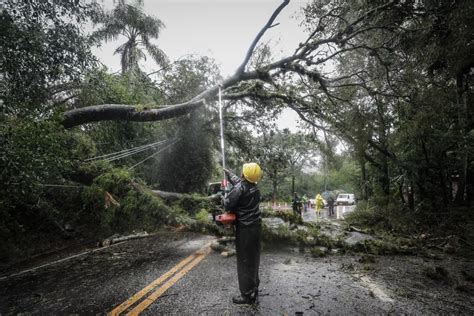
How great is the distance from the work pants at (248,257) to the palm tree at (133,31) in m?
17.3

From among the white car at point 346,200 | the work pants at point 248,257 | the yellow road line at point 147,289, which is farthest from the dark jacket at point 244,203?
the white car at point 346,200

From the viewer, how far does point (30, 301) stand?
13.1 feet

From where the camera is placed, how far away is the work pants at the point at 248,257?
3729 mm

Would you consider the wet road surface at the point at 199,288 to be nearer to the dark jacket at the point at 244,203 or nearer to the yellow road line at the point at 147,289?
the yellow road line at the point at 147,289

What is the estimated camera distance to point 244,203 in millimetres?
4066

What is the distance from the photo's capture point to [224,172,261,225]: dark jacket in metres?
3.98

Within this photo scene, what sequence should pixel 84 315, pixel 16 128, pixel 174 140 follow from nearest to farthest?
1. pixel 84 315
2. pixel 16 128
3. pixel 174 140

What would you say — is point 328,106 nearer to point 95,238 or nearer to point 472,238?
point 472,238

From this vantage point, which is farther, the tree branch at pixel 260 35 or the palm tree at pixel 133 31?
the palm tree at pixel 133 31

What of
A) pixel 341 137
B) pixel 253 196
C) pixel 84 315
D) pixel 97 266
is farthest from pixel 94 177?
pixel 341 137

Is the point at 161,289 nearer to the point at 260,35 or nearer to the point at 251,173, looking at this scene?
the point at 251,173

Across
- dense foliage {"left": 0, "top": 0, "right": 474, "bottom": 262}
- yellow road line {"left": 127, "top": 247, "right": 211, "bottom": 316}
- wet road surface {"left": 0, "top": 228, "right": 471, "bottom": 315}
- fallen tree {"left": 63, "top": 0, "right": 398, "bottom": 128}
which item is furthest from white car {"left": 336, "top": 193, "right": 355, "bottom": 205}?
yellow road line {"left": 127, "top": 247, "right": 211, "bottom": 316}

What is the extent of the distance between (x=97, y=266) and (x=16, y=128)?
3.11 metres

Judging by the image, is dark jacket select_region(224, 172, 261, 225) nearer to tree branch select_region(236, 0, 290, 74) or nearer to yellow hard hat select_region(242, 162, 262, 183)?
yellow hard hat select_region(242, 162, 262, 183)
